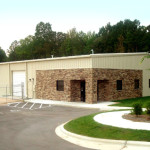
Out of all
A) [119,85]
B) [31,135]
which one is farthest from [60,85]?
[31,135]

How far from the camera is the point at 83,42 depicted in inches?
3132

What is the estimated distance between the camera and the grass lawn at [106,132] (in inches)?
403

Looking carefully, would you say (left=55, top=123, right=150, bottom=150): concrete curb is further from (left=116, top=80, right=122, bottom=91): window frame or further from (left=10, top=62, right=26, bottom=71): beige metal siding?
(left=10, top=62, right=26, bottom=71): beige metal siding

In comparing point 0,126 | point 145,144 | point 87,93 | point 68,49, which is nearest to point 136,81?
point 87,93

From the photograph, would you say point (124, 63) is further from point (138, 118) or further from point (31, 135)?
point (31, 135)

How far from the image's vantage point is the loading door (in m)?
31.8

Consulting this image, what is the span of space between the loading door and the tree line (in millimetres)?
34437

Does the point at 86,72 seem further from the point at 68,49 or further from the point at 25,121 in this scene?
the point at 68,49

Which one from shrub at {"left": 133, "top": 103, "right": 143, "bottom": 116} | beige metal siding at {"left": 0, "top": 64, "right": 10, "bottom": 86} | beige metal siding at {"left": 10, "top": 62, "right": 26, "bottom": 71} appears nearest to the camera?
shrub at {"left": 133, "top": 103, "right": 143, "bottom": 116}

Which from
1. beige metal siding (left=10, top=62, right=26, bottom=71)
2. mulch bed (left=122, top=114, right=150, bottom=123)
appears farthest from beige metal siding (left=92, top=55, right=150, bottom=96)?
beige metal siding (left=10, top=62, right=26, bottom=71)

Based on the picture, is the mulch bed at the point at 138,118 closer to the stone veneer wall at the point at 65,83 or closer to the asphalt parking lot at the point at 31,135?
the asphalt parking lot at the point at 31,135

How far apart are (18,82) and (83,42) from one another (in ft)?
160

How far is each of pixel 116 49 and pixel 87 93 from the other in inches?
1694

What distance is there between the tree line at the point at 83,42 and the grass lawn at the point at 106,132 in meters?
49.6
